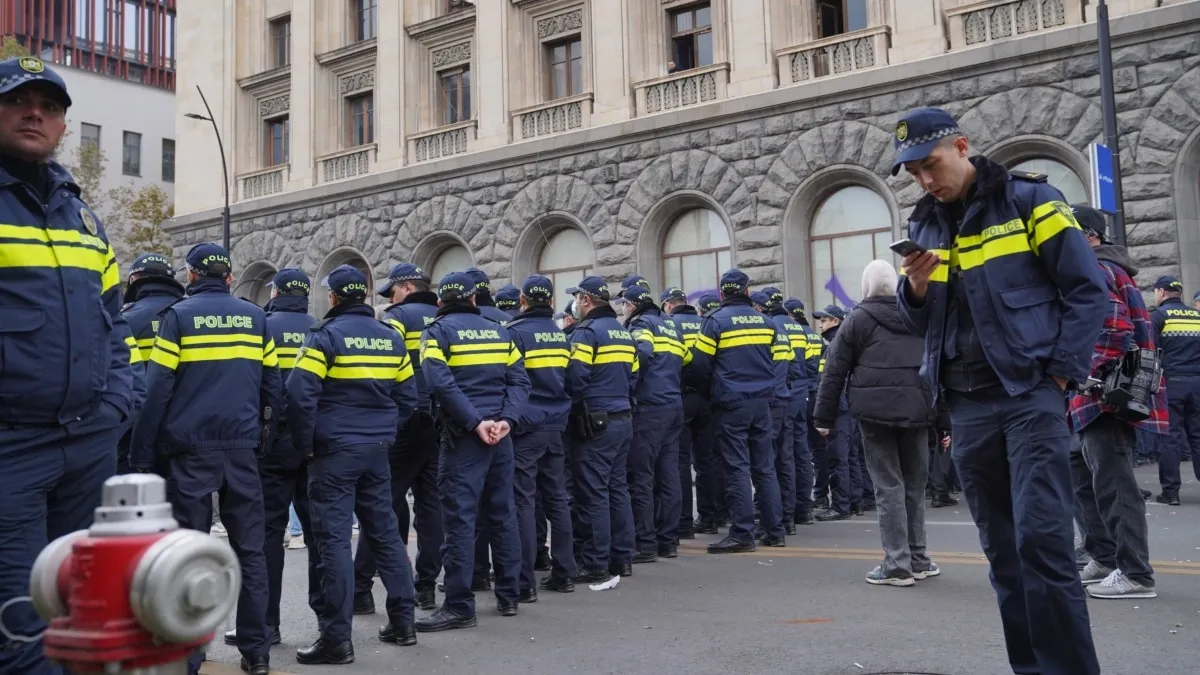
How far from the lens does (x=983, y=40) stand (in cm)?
1752

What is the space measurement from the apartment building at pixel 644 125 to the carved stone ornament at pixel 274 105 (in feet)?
0.31

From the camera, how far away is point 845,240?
19312 mm

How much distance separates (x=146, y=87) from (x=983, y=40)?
44603mm

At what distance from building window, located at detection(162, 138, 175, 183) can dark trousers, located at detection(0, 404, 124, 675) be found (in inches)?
2049

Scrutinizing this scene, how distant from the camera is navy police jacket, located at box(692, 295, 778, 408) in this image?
384 inches

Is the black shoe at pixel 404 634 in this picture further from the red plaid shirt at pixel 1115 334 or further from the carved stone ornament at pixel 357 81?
the carved stone ornament at pixel 357 81

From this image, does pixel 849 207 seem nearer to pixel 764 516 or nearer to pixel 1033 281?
pixel 764 516

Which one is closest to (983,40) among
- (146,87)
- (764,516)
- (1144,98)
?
(1144,98)

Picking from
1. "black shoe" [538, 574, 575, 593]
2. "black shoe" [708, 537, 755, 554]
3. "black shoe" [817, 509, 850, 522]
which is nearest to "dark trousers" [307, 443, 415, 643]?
"black shoe" [538, 574, 575, 593]

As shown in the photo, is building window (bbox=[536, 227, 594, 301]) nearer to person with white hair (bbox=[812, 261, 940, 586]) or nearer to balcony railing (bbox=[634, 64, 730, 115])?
balcony railing (bbox=[634, 64, 730, 115])

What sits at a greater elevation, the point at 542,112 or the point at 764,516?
the point at 542,112

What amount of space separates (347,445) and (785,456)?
18.8ft

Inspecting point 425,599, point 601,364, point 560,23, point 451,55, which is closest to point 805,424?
point 601,364

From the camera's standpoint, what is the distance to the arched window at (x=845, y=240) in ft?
62.0
